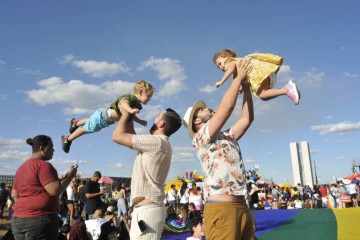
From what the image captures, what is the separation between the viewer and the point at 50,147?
4.11 m

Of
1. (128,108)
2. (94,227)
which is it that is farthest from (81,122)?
(128,108)

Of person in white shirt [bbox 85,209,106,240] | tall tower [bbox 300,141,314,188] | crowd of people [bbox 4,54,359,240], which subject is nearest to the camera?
crowd of people [bbox 4,54,359,240]

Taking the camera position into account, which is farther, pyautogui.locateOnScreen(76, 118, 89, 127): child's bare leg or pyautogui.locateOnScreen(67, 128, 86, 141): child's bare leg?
pyautogui.locateOnScreen(76, 118, 89, 127): child's bare leg

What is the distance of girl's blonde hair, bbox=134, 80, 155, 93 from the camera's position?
4160 mm

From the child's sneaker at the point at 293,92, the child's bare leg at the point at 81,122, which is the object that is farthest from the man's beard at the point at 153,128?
the child's bare leg at the point at 81,122

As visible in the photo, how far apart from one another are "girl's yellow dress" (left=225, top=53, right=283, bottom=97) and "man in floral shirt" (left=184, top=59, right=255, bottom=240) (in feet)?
3.08

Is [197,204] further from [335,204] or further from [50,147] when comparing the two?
[335,204]

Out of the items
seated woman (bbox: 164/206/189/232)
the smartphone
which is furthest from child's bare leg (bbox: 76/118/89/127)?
seated woman (bbox: 164/206/189/232)

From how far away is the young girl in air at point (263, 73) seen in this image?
4047mm

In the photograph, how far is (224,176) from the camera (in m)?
2.89

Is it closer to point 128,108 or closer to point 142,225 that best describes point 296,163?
point 128,108

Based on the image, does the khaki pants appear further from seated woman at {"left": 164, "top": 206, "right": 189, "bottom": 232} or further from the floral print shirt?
seated woman at {"left": 164, "top": 206, "right": 189, "bottom": 232}

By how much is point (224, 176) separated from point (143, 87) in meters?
1.79

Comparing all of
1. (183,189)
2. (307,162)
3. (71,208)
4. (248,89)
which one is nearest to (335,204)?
(183,189)
